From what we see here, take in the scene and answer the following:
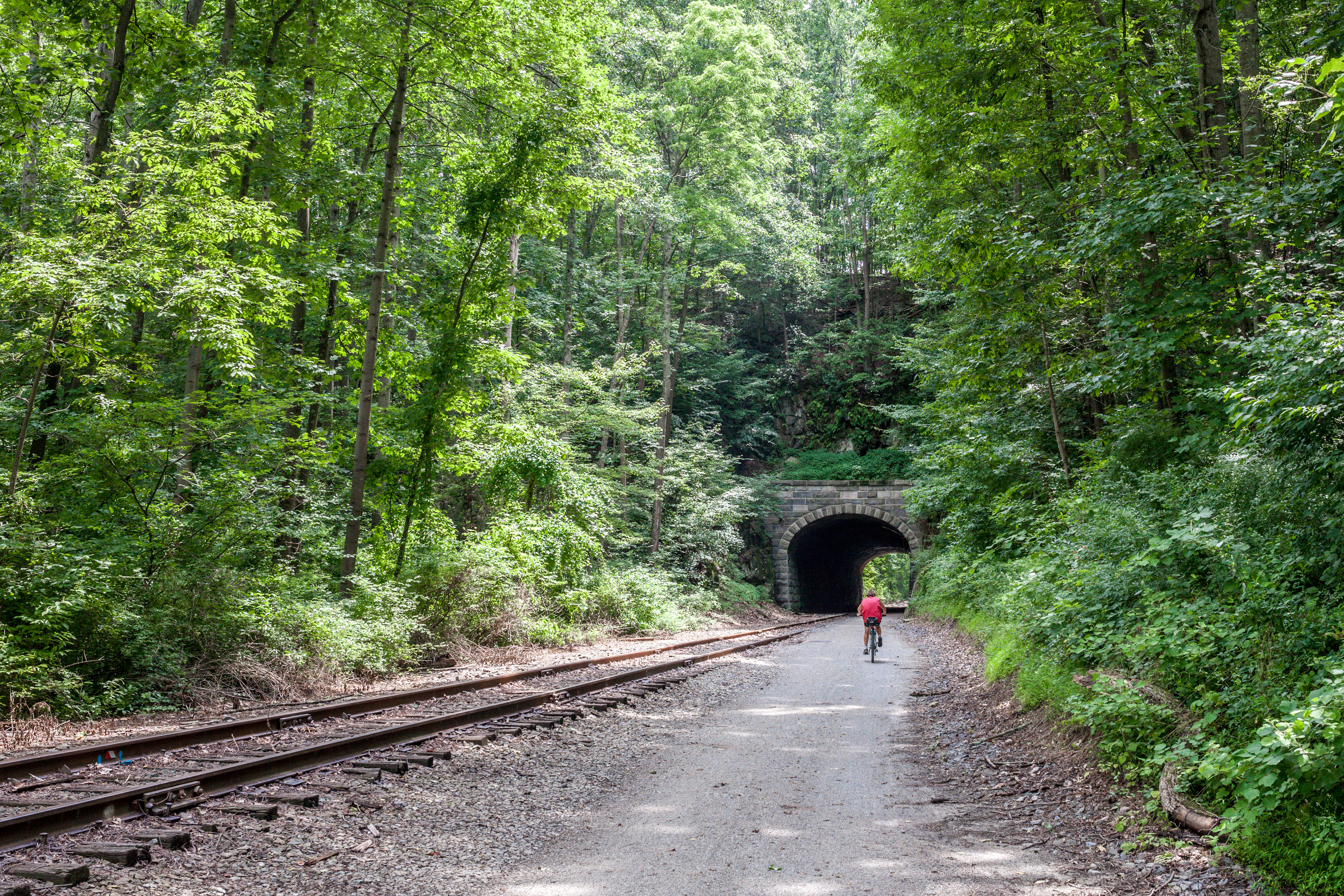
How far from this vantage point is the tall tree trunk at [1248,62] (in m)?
7.34

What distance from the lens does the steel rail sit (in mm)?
5047

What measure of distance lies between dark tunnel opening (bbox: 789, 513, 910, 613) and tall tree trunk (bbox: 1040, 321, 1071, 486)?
61.5 ft

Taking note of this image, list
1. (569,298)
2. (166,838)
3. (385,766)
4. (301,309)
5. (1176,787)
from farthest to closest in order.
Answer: (569,298)
(301,309)
(385,766)
(1176,787)
(166,838)

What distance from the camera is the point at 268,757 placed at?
206 inches

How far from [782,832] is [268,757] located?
3.32 metres

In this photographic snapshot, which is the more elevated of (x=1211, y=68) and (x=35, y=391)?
(x=1211, y=68)

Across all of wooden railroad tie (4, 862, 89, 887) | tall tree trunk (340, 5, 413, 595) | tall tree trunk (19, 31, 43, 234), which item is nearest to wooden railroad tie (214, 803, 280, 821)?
wooden railroad tie (4, 862, 89, 887)

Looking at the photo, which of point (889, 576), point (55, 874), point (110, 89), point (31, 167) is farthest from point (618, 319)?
point (889, 576)

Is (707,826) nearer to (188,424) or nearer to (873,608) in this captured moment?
(188,424)

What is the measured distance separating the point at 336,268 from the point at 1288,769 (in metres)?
12.1

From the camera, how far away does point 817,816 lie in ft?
16.0

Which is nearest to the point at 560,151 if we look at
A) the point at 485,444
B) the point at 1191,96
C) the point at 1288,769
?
the point at 485,444

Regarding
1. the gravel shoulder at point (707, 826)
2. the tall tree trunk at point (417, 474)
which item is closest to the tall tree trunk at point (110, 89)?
the tall tree trunk at point (417, 474)

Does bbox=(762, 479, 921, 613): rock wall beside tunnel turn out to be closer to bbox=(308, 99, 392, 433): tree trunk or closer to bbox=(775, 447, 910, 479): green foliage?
bbox=(775, 447, 910, 479): green foliage
